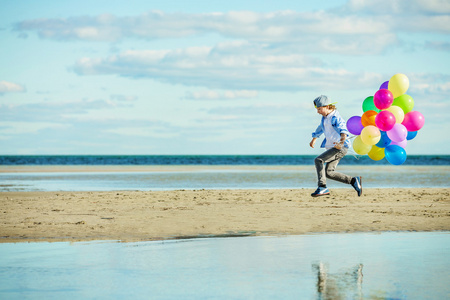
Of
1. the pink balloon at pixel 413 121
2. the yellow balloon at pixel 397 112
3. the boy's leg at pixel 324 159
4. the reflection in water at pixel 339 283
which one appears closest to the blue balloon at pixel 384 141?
the yellow balloon at pixel 397 112

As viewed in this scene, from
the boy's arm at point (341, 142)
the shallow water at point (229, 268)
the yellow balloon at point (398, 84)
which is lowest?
the shallow water at point (229, 268)

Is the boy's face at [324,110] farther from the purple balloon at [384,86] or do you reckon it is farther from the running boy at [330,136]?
the purple balloon at [384,86]

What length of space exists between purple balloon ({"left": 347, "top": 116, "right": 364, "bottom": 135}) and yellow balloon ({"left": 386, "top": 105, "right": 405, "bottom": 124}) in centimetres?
70

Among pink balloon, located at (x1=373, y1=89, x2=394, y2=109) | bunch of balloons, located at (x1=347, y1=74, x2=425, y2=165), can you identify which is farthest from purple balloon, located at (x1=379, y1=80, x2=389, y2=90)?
pink balloon, located at (x1=373, y1=89, x2=394, y2=109)

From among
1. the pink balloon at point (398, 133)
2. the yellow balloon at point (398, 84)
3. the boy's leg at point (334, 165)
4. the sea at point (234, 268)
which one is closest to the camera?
the sea at point (234, 268)

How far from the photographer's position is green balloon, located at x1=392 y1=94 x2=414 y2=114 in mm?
12398

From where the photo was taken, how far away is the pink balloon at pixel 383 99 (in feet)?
39.1

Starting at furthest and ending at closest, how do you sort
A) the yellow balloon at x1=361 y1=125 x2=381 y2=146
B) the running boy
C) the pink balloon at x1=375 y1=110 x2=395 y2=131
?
1. the running boy
2. the yellow balloon at x1=361 y1=125 x2=381 y2=146
3. the pink balloon at x1=375 y1=110 x2=395 y2=131

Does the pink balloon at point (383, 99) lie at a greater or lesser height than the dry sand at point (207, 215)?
greater

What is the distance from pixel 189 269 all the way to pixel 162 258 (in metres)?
0.84

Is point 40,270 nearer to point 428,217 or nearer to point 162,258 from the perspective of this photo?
point 162,258

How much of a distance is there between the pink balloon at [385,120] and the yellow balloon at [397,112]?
0.68 feet

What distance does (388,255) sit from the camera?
7758 millimetres

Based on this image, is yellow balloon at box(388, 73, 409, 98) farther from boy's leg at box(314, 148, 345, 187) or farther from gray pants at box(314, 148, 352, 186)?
boy's leg at box(314, 148, 345, 187)
